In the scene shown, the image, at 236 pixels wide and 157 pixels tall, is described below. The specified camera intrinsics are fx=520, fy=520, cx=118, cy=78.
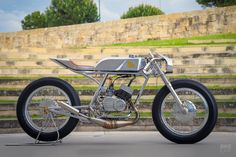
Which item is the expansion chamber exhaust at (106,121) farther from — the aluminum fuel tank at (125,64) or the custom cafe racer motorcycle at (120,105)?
the aluminum fuel tank at (125,64)

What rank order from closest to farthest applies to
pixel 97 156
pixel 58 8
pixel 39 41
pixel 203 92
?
pixel 97 156 < pixel 203 92 < pixel 39 41 < pixel 58 8

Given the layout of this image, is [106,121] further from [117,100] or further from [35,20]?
[35,20]

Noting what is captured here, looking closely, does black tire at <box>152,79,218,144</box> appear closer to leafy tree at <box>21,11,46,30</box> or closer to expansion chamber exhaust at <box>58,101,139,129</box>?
expansion chamber exhaust at <box>58,101,139,129</box>

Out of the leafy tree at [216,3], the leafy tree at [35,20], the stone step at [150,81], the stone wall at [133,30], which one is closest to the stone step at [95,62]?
the stone step at [150,81]

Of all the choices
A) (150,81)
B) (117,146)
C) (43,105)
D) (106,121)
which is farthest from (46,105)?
(150,81)

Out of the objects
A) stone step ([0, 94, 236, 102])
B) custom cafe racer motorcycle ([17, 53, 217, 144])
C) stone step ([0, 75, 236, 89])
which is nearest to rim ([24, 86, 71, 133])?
custom cafe racer motorcycle ([17, 53, 217, 144])

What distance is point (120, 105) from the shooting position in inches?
221

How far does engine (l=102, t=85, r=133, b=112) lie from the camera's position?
18.4ft

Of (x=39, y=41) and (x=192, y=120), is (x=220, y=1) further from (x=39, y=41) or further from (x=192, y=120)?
(x=192, y=120)

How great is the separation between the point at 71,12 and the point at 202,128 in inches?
2308

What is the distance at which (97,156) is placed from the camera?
480 cm

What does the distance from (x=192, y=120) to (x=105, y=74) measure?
108 cm

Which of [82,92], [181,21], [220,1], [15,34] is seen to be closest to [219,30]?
[181,21]

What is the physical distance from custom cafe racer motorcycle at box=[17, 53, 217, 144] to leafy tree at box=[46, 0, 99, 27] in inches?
2234
